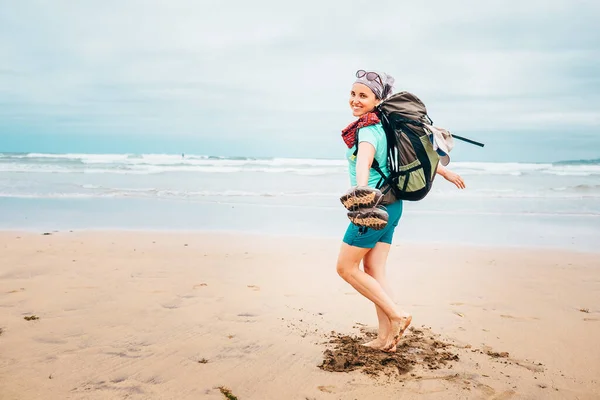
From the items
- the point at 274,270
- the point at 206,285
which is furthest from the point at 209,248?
the point at 206,285

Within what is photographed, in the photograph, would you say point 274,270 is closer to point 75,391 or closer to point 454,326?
point 454,326

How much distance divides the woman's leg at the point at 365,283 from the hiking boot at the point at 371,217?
408mm

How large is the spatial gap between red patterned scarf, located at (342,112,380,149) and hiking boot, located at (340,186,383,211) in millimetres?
437

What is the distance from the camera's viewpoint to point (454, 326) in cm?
472

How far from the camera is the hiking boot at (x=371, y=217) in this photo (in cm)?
316

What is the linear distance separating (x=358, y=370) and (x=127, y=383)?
5.21 feet

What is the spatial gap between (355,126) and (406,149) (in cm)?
38

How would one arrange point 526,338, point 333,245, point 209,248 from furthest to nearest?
point 333,245 < point 209,248 < point 526,338

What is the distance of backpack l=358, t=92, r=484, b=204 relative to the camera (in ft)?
11.1

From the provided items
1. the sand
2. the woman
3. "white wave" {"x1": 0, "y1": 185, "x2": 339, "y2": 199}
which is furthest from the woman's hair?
"white wave" {"x1": 0, "y1": 185, "x2": 339, "y2": 199}

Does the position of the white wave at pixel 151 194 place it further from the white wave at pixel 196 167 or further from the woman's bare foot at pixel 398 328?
the woman's bare foot at pixel 398 328

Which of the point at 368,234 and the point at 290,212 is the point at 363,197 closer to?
the point at 368,234

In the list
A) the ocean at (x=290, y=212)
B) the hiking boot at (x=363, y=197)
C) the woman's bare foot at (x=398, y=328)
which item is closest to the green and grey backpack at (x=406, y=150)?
the hiking boot at (x=363, y=197)

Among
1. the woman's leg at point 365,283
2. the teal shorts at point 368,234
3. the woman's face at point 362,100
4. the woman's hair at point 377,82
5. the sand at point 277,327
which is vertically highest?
the woman's hair at point 377,82
